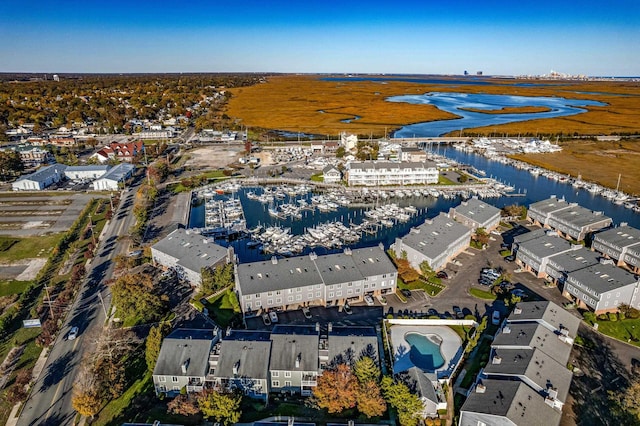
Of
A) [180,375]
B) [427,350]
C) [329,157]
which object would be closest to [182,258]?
[180,375]

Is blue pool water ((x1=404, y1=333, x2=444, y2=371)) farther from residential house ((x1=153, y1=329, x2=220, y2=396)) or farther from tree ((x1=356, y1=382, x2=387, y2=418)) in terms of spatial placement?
residential house ((x1=153, y1=329, x2=220, y2=396))

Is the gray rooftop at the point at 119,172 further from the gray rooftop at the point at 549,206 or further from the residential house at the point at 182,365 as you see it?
the gray rooftop at the point at 549,206

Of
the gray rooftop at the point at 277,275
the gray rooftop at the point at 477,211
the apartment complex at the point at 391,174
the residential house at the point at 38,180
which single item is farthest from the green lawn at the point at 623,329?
the residential house at the point at 38,180

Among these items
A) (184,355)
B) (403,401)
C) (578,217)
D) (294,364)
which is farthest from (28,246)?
(578,217)

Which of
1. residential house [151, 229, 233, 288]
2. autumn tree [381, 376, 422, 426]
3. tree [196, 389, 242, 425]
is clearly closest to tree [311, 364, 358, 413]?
autumn tree [381, 376, 422, 426]

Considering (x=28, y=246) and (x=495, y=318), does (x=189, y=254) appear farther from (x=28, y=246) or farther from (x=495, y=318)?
(x=495, y=318)

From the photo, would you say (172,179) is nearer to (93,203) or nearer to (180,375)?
(93,203)
